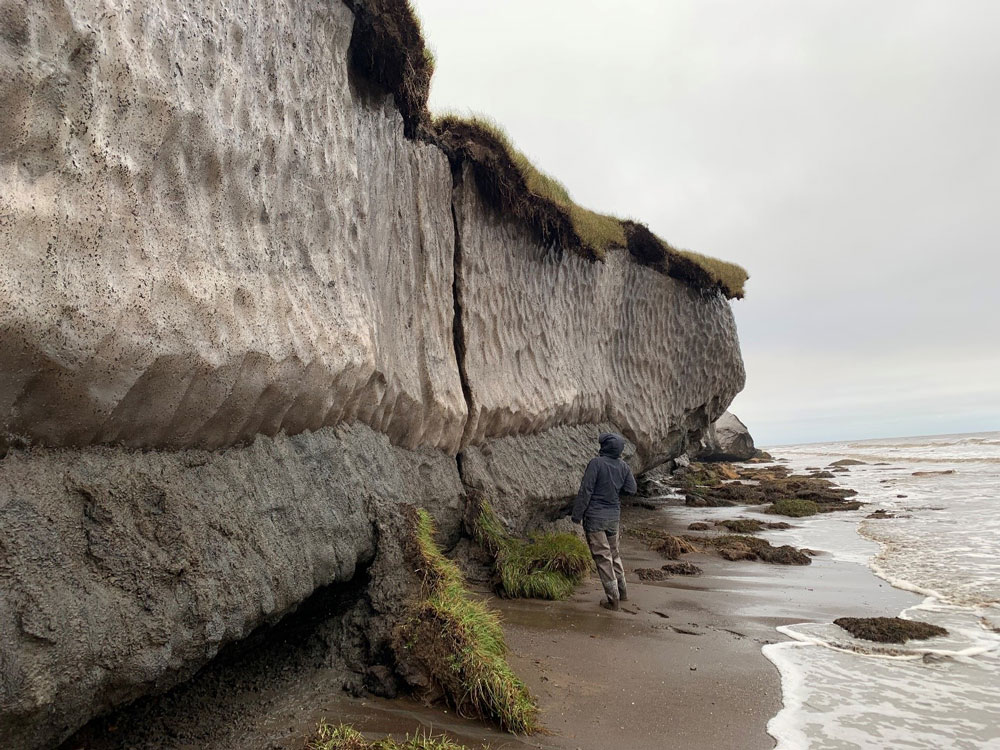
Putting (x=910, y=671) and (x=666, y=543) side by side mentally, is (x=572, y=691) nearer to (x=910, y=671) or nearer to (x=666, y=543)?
(x=910, y=671)

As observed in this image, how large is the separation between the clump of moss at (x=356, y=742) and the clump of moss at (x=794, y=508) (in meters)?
13.0

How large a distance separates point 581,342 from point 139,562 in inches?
340

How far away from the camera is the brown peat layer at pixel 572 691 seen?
10.5 ft

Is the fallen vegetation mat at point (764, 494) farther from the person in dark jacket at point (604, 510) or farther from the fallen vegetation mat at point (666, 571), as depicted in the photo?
the person in dark jacket at point (604, 510)

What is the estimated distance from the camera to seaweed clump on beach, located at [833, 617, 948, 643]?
5.42 metres

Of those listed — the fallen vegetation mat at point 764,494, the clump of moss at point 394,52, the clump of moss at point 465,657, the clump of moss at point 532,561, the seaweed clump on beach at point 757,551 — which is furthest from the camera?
the fallen vegetation mat at point 764,494

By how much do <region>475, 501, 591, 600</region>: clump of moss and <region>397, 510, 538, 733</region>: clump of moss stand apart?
214 cm

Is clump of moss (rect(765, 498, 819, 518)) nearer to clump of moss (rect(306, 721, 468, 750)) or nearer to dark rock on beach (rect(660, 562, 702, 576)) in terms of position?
dark rock on beach (rect(660, 562, 702, 576))

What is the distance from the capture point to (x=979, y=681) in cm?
450

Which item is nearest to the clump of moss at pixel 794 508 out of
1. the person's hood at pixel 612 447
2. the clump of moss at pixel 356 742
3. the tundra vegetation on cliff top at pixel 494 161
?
the tundra vegetation on cliff top at pixel 494 161

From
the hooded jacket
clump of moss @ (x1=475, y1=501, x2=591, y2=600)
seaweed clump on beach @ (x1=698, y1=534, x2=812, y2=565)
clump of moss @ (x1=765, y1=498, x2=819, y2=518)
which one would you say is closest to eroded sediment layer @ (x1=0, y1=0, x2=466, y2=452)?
clump of moss @ (x1=475, y1=501, x2=591, y2=600)

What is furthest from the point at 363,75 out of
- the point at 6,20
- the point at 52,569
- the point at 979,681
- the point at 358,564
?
the point at 979,681

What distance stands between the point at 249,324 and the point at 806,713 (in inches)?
160

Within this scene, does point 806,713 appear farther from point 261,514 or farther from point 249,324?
point 249,324
